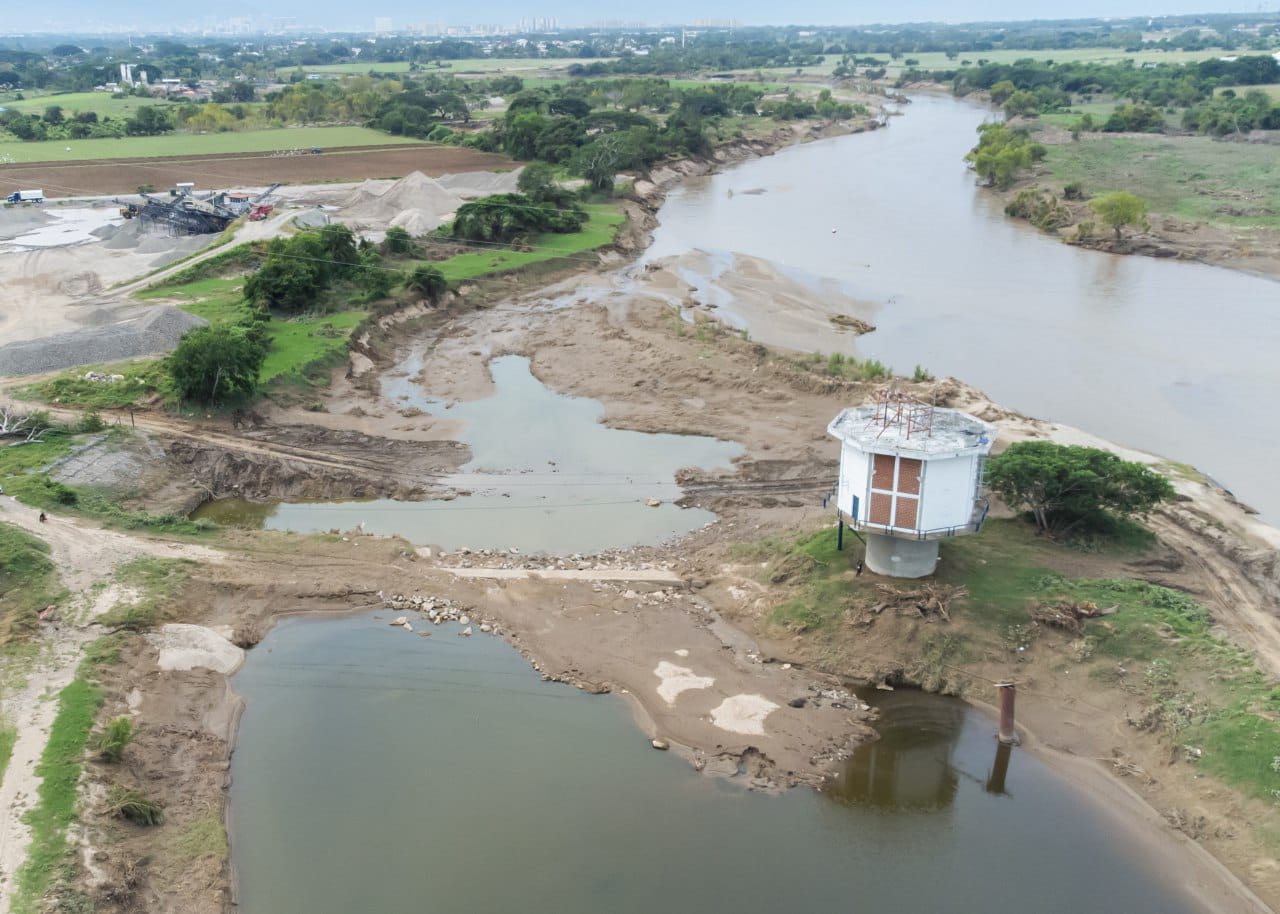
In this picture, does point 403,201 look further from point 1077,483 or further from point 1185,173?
point 1185,173

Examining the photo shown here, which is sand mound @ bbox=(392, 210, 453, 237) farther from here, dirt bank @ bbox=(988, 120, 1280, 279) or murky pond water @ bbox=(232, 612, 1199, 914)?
murky pond water @ bbox=(232, 612, 1199, 914)

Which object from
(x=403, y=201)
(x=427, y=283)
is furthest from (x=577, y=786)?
(x=403, y=201)

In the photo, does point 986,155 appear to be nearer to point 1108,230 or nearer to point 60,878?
point 1108,230

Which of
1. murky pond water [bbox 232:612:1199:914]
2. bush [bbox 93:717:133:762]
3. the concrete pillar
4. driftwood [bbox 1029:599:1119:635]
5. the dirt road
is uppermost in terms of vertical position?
the concrete pillar

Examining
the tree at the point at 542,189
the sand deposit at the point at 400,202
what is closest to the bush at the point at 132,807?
the sand deposit at the point at 400,202

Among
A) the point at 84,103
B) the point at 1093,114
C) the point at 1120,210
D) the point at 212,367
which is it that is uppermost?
the point at 1093,114

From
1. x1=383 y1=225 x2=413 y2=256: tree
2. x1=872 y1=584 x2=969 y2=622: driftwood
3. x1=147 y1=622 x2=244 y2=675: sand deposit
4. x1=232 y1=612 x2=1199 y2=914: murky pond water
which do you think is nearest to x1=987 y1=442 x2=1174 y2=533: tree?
x1=872 y1=584 x2=969 y2=622: driftwood
